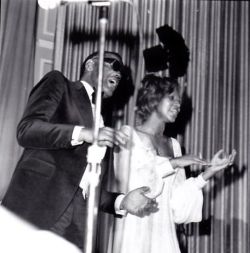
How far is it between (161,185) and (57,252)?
58 cm

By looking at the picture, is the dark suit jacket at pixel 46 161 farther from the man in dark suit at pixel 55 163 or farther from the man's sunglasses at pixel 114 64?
the man's sunglasses at pixel 114 64

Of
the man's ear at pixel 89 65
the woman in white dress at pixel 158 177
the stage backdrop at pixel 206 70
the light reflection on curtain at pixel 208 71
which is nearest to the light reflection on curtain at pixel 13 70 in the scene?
the stage backdrop at pixel 206 70

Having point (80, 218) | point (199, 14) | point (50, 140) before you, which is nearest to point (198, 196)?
point (80, 218)

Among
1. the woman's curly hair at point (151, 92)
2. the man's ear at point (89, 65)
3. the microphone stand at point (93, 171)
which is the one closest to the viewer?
the microphone stand at point (93, 171)

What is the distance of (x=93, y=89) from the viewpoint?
86.2 inches

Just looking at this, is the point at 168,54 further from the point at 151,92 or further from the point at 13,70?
the point at 13,70

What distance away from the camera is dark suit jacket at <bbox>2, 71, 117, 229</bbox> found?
1.78 m

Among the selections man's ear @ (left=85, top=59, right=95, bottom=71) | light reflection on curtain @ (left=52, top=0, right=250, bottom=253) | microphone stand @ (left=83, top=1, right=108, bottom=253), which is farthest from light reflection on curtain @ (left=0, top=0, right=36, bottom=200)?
microphone stand @ (left=83, top=1, right=108, bottom=253)

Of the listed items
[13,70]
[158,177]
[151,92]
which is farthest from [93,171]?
[13,70]

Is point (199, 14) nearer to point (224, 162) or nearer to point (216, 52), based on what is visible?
point (216, 52)

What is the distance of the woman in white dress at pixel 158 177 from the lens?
218cm

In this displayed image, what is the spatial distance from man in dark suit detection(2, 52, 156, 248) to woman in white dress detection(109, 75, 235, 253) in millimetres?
174

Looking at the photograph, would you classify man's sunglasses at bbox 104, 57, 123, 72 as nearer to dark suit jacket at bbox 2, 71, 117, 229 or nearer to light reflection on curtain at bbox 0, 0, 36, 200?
dark suit jacket at bbox 2, 71, 117, 229

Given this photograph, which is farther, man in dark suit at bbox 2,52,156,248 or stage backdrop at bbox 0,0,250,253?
stage backdrop at bbox 0,0,250,253
